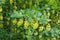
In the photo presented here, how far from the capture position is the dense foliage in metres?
2.48

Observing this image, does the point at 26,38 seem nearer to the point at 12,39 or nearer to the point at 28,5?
the point at 12,39

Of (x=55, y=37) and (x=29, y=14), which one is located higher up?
(x=29, y=14)

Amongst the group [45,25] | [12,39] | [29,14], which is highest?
[29,14]

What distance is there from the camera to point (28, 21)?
8.01ft

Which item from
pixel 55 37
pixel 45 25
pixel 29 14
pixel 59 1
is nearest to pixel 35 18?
pixel 29 14

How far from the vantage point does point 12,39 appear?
2805mm

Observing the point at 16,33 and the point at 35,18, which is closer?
the point at 35,18

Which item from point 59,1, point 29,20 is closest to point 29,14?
point 29,20

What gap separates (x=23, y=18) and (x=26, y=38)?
305mm

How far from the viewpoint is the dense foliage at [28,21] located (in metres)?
2.48

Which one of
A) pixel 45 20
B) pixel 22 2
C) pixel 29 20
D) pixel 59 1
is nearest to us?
pixel 29 20

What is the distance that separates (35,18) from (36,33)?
0.24m

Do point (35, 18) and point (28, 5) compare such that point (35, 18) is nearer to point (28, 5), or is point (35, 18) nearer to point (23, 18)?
point (23, 18)

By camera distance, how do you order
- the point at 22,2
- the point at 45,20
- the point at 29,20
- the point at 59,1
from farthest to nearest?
the point at 59,1 < the point at 22,2 < the point at 45,20 < the point at 29,20
